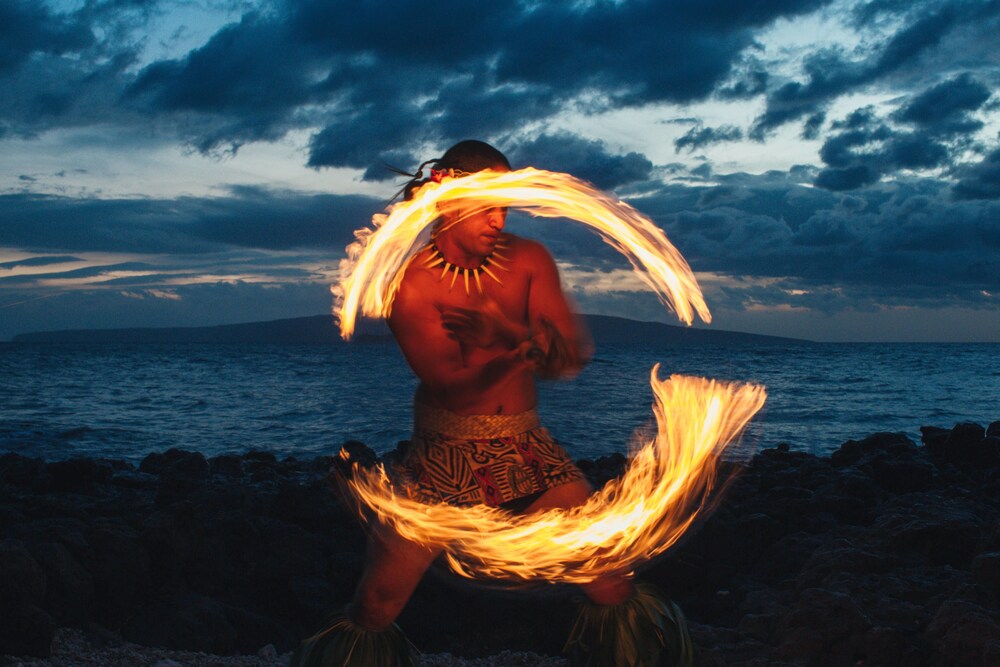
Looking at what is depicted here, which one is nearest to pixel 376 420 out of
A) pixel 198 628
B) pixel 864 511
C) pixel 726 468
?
pixel 726 468

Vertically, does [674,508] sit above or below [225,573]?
above

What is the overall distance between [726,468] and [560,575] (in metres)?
8.81

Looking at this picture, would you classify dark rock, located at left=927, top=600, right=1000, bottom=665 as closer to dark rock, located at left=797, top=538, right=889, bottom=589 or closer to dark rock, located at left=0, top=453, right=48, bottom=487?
dark rock, located at left=797, top=538, right=889, bottom=589

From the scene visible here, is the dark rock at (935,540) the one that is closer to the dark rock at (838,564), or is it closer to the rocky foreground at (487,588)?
the rocky foreground at (487,588)

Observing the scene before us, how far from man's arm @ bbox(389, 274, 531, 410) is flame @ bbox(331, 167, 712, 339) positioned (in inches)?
2.9

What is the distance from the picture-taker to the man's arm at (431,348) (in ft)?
12.2

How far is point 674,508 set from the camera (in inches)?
153

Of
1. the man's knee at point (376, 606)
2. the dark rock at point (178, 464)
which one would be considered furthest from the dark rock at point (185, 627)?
the dark rock at point (178, 464)

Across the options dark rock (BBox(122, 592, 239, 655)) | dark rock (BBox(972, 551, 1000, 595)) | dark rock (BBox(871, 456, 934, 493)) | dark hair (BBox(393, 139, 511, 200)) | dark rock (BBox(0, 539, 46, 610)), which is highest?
dark hair (BBox(393, 139, 511, 200))

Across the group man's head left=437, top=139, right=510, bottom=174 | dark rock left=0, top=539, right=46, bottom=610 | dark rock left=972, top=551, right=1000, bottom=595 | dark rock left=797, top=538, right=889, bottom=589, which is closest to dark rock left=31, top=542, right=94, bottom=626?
dark rock left=0, top=539, right=46, bottom=610

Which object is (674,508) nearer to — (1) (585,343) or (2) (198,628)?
(1) (585,343)

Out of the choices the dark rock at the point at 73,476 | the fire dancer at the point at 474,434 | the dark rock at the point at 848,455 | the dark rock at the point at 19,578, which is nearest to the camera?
the fire dancer at the point at 474,434

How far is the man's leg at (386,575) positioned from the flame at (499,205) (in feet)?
3.02

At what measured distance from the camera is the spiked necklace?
388 cm
